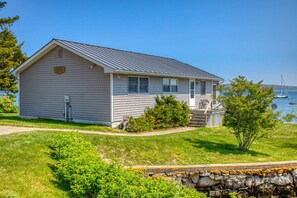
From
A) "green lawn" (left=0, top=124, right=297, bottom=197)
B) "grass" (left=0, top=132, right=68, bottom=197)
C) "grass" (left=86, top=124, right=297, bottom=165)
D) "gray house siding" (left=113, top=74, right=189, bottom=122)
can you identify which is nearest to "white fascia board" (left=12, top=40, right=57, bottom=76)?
"gray house siding" (left=113, top=74, right=189, bottom=122)

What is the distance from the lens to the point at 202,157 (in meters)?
10.0

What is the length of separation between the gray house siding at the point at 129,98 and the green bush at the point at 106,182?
786cm

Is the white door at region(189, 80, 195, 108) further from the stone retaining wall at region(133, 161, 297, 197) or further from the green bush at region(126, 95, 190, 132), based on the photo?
the stone retaining wall at region(133, 161, 297, 197)

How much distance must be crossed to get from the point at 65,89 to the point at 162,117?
553cm

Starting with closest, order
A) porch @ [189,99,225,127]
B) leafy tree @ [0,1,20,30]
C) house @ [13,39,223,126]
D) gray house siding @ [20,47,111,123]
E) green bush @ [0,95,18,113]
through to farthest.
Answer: house @ [13,39,223,126] < gray house siding @ [20,47,111,123] < porch @ [189,99,225,127] < leafy tree @ [0,1,20,30] < green bush @ [0,95,18,113]

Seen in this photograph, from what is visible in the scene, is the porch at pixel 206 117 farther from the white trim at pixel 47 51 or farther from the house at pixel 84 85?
the white trim at pixel 47 51

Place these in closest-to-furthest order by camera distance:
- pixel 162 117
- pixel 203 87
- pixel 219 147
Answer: pixel 219 147 → pixel 162 117 → pixel 203 87

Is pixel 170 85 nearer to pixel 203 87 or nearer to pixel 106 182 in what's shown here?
pixel 203 87

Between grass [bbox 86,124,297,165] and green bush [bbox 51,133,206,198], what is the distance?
10.5 feet

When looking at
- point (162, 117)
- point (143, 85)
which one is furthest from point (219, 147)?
point (143, 85)

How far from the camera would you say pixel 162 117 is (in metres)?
16.1

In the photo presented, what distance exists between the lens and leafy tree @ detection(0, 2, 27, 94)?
19.7 metres

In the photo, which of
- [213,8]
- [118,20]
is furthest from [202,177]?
[118,20]

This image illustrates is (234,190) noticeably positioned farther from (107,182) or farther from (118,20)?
(118,20)
